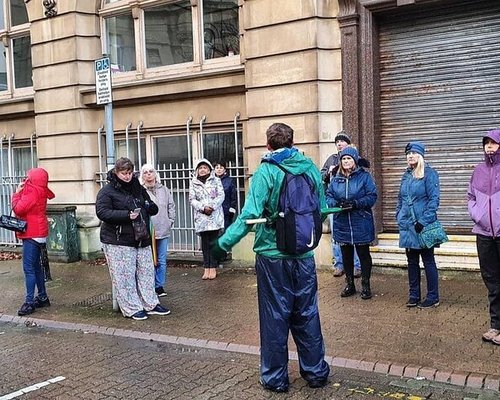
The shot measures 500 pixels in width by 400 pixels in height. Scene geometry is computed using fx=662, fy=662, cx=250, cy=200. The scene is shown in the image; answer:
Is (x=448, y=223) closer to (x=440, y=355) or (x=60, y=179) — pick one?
(x=440, y=355)

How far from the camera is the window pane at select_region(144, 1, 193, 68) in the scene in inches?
475

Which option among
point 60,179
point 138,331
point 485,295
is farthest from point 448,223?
point 60,179

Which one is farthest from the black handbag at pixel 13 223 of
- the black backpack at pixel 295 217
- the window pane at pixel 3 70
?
the window pane at pixel 3 70

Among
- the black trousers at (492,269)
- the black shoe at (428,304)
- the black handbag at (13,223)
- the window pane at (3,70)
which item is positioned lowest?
the black shoe at (428,304)

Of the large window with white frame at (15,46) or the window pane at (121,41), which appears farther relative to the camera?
the large window with white frame at (15,46)

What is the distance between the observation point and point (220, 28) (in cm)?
1162

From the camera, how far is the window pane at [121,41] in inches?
507

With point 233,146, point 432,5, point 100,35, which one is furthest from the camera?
point 100,35

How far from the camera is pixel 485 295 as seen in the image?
7.81 m

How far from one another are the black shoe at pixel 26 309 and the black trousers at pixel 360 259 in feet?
13.0

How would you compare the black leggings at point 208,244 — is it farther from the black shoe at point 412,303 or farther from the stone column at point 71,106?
the stone column at point 71,106

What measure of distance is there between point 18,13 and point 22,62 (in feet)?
3.55

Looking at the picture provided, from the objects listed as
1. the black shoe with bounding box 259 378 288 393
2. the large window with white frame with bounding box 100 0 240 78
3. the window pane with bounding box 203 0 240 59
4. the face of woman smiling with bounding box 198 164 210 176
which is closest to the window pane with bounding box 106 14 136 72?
the large window with white frame with bounding box 100 0 240 78

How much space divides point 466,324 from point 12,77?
1214 cm
